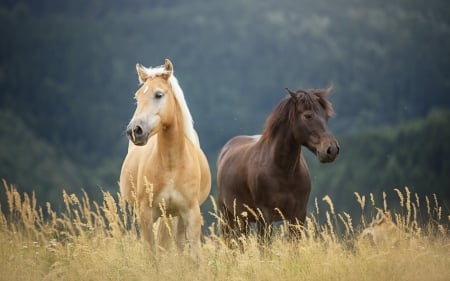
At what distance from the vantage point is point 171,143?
857 cm

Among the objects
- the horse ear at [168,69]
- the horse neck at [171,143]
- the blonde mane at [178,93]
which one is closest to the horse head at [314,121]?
the blonde mane at [178,93]

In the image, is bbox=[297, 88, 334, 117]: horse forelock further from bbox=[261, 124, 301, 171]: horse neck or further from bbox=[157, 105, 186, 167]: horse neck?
bbox=[157, 105, 186, 167]: horse neck

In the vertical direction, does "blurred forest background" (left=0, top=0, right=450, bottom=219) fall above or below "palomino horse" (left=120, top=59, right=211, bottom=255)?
above

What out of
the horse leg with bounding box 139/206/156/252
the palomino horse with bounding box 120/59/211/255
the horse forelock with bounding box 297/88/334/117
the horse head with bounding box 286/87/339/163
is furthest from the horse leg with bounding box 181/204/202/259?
the horse forelock with bounding box 297/88/334/117

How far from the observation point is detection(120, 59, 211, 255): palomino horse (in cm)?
823

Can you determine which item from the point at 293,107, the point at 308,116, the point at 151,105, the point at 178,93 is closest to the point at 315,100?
the point at 308,116

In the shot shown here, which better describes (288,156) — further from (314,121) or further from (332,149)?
(332,149)

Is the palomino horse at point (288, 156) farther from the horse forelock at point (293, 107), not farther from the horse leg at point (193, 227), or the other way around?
the horse leg at point (193, 227)

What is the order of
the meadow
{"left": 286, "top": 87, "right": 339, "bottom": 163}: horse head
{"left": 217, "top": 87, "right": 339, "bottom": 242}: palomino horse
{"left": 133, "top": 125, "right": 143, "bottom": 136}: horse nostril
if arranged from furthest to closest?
{"left": 217, "top": 87, "right": 339, "bottom": 242}: palomino horse < {"left": 286, "top": 87, "right": 339, "bottom": 163}: horse head < {"left": 133, "top": 125, "right": 143, "bottom": 136}: horse nostril < the meadow

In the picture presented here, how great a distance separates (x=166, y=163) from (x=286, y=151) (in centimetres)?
193

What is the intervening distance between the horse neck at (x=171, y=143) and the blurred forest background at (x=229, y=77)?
137 ft

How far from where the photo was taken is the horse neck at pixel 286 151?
976 cm

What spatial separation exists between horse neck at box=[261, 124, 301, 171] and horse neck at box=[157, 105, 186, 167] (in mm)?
1628

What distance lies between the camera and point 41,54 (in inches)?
4500
